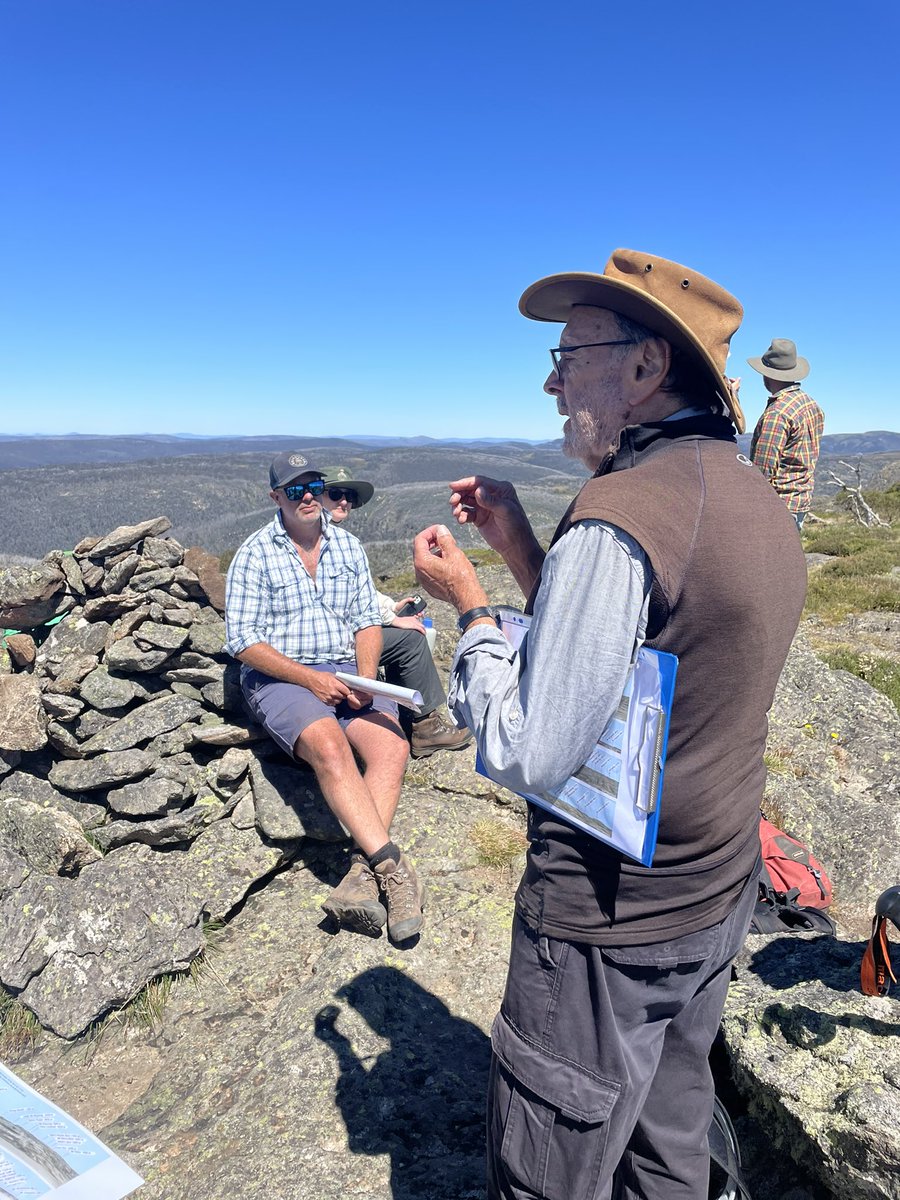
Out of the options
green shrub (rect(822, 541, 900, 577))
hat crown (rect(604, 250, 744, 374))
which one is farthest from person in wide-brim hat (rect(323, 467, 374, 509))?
green shrub (rect(822, 541, 900, 577))

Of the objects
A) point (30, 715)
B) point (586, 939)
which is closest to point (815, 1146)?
point (586, 939)

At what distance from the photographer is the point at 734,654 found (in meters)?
1.73

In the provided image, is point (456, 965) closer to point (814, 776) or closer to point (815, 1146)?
point (815, 1146)

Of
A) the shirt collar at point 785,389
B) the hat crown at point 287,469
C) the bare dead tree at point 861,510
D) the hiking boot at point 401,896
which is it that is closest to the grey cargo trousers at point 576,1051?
the hiking boot at point 401,896

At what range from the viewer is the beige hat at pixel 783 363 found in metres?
7.73

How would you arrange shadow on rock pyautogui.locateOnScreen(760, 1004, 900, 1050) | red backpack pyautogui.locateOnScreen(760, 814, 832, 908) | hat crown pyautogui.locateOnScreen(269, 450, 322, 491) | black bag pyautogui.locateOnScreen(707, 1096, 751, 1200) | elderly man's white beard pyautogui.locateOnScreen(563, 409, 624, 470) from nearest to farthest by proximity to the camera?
1. elderly man's white beard pyautogui.locateOnScreen(563, 409, 624, 470)
2. black bag pyautogui.locateOnScreen(707, 1096, 751, 1200)
3. shadow on rock pyautogui.locateOnScreen(760, 1004, 900, 1050)
4. red backpack pyautogui.locateOnScreen(760, 814, 832, 908)
5. hat crown pyautogui.locateOnScreen(269, 450, 322, 491)

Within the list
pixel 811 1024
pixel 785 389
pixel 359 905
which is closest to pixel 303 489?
pixel 359 905

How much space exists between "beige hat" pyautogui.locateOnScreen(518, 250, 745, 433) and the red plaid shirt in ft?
20.3

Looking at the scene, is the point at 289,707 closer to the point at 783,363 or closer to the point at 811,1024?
the point at 811,1024

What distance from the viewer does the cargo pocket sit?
1.83m

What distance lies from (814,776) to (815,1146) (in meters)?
3.80

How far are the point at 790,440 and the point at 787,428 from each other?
0.15 m

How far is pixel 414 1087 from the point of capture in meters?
3.40

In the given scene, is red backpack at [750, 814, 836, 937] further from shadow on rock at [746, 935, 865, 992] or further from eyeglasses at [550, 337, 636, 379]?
eyeglasses at [550, 337, 636, 379]
